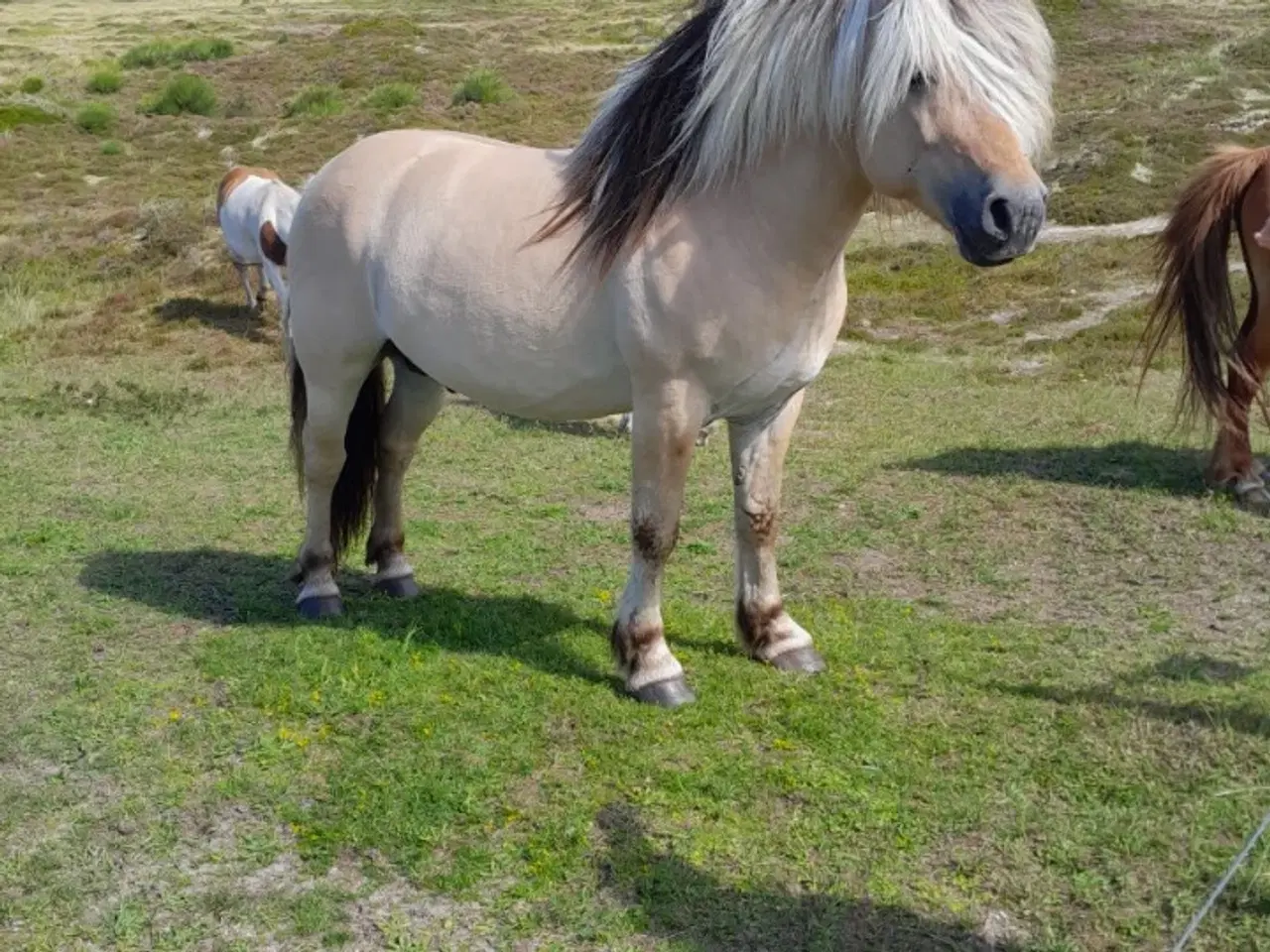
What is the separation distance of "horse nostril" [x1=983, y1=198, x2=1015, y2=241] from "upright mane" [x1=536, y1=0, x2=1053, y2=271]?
0.27m

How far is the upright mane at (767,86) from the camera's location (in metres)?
3.27

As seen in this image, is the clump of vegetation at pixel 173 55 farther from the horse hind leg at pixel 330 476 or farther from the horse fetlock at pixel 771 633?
the horse fetlock at pixel 771 633

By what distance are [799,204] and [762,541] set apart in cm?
129

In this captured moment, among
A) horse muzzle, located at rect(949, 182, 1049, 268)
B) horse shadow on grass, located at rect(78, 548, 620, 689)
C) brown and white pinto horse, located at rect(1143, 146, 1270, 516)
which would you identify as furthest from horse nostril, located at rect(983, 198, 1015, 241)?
brown and white pinto horse, located at rect(1143, 146, 1270, 516)

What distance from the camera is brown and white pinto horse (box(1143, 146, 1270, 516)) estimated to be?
20.6 feet

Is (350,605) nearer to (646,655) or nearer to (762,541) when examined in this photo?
(646,655)

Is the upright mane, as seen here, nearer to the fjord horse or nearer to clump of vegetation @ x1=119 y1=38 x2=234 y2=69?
the fjord horse

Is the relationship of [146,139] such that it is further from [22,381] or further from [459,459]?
[459,459]

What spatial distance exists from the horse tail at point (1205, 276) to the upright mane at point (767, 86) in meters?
3.38

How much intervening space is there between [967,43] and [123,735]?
339cm

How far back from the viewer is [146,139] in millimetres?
27438

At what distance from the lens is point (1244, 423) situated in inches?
255

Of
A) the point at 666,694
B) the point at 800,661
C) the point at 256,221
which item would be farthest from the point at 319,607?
the point at 256,221

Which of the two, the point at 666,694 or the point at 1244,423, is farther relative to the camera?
the point at 1244,423
